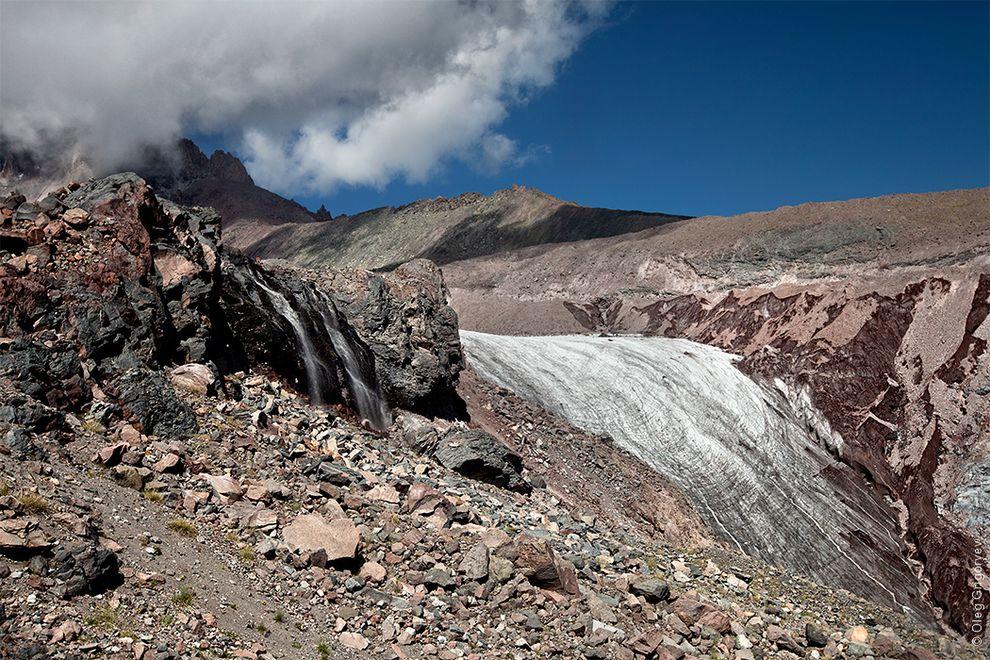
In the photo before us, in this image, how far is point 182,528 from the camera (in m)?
9.34

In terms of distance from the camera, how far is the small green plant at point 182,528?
367 inches

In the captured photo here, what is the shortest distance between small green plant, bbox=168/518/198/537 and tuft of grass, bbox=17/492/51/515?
1.52 m

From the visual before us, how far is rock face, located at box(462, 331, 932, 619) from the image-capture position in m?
25.6

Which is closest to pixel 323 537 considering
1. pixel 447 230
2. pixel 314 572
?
pixel 314 572

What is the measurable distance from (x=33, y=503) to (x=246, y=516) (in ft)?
9.01

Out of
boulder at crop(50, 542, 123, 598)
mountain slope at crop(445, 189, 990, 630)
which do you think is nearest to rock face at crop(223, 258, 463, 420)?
boulder at crop(50, 542, 123, 598)

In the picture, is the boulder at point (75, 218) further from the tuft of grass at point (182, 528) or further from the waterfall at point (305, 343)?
the tuft of grass at point (182, 528)

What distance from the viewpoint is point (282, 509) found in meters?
10.7

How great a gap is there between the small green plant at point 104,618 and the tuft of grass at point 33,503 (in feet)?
5.09

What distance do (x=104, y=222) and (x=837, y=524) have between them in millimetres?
26987

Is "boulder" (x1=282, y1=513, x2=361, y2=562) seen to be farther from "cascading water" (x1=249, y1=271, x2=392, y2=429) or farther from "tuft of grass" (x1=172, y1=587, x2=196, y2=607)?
"cascading water" (x1=249, y1=271, x2=392, y2=429)

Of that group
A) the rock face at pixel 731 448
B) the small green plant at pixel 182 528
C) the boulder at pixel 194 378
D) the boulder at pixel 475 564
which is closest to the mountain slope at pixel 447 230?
the rock face at pixel 731 448

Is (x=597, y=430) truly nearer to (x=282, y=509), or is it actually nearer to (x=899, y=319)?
(x=282, y=509)

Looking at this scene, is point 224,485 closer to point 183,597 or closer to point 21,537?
point 183,597
